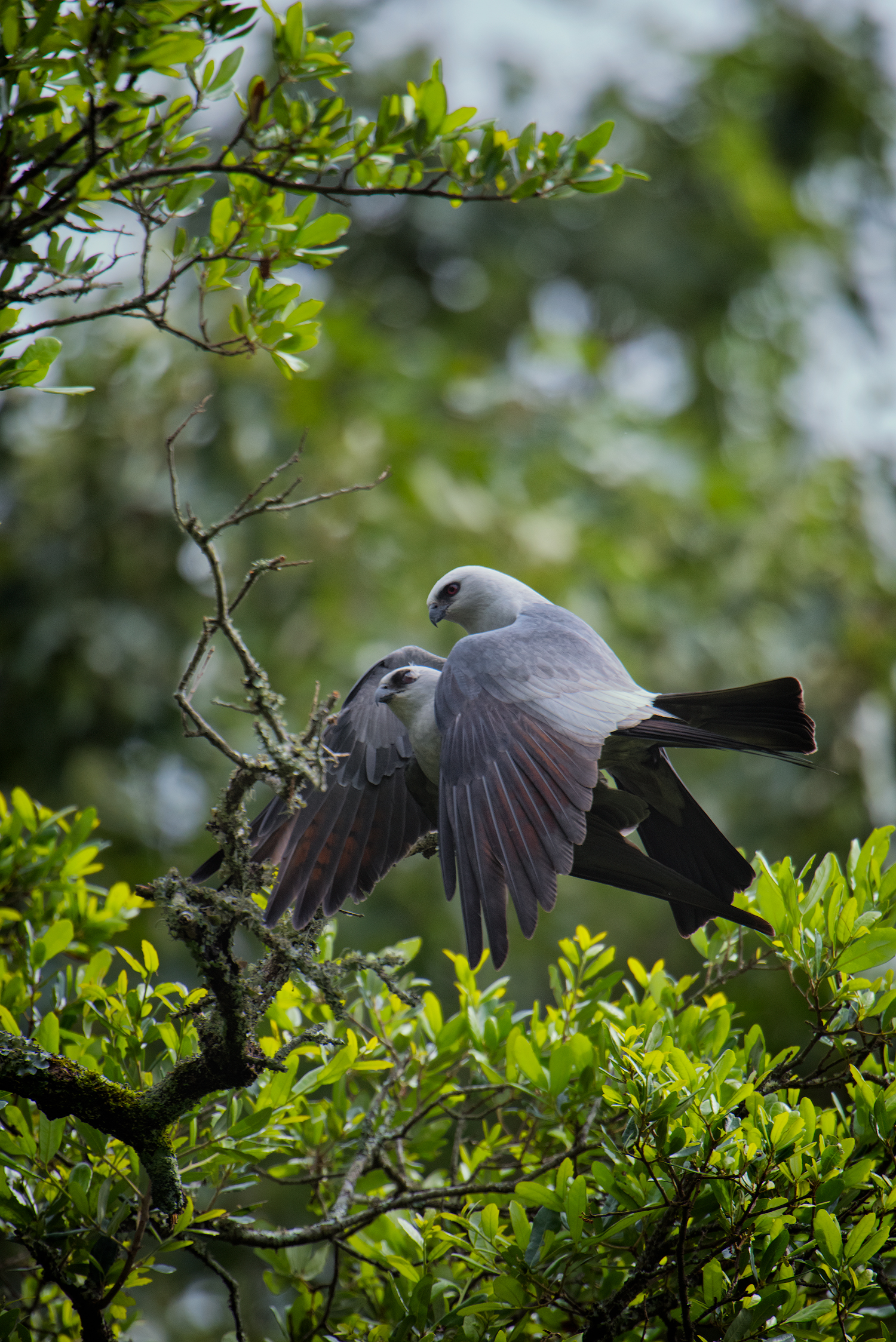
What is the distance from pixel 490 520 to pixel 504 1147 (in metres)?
5.85

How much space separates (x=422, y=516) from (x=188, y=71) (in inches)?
242

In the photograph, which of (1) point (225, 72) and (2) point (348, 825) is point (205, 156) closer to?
(1) point (225, 72)

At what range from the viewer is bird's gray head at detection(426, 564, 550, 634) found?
3381 mm

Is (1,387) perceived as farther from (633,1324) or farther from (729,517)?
(729,517)

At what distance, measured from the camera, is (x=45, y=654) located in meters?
7.30

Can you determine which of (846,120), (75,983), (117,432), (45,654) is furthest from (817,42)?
(75,983)

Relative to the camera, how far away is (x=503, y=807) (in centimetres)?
247

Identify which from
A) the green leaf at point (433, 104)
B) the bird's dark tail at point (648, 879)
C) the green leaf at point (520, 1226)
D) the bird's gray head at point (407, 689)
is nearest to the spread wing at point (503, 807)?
the bird's dark tail at point (648, 879)

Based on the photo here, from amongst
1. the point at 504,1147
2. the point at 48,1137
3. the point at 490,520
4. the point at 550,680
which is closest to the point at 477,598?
the point at 550,680

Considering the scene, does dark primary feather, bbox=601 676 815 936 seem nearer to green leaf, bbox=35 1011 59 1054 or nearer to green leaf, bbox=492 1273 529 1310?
green leaf, bbox=492 1273 529 1310

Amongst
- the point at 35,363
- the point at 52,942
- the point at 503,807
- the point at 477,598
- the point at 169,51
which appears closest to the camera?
the point at 169,51

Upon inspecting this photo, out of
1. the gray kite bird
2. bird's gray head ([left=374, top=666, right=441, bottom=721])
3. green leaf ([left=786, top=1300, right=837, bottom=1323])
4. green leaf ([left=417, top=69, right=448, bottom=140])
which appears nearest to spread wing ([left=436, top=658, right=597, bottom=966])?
the gray kite bird

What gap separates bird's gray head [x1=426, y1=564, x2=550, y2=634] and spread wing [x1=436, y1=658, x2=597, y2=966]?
684 mm

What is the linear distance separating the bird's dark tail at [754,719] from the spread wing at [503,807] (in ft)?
0.94
